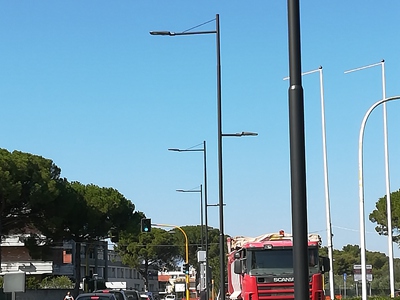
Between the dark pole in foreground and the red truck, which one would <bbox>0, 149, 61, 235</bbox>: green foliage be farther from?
the dark pole in foreground

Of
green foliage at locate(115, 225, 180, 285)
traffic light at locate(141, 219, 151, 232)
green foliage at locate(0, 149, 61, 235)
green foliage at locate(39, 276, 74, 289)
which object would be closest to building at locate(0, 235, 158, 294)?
green foliage at locate(39, 276, 74, 289)

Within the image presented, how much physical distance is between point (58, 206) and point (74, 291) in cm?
1728

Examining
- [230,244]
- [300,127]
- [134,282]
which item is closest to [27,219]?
[230,244]

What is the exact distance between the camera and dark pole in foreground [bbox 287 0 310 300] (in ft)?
28.8

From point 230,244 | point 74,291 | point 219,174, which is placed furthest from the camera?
point 74,291

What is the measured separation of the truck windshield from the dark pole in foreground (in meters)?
13.8

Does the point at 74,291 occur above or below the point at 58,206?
below

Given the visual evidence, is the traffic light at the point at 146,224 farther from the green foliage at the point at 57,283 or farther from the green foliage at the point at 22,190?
the green foliage at the point at 57,283

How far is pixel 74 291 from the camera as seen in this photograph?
242 feet

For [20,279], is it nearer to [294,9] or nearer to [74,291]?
[294,9]

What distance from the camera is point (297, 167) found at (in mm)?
8891

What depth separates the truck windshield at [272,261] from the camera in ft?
73.7

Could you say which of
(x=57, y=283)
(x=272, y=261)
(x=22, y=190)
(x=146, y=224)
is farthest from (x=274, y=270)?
(x=57, y=283)

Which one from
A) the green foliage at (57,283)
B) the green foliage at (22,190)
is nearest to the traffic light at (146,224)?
the green foliage at (22,190)
